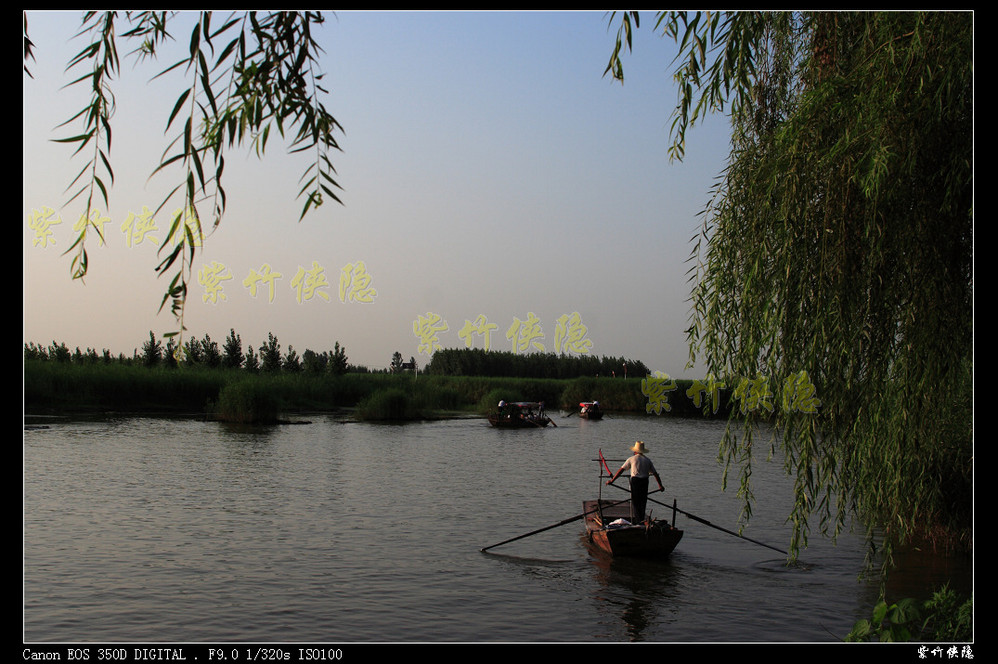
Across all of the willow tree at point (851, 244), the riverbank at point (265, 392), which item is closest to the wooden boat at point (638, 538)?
the willow tree at point (851, 244)

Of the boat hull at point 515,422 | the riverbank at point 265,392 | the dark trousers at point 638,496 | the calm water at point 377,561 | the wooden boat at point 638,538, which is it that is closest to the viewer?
the calm water at point 377,561

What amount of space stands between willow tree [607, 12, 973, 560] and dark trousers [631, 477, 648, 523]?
607 centimetres

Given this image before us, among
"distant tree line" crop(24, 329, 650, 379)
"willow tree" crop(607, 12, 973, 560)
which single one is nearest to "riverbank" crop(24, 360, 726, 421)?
"distant tree line" crop(24, 329, 650, 379)

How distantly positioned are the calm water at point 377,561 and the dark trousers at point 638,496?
2.49ft

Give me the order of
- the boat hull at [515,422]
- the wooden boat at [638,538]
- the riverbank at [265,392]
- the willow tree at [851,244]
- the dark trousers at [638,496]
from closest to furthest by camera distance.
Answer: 1. the willow tree at [851,244]
2. the wooden boat at [638,538]
3. the dark trousers at [638,496]
4. the riverbank at [265,392]
5. the boat hull at [515,422]

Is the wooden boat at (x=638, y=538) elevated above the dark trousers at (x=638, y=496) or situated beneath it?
situated beneath

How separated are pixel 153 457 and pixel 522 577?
16348 mm

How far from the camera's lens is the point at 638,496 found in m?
13.3

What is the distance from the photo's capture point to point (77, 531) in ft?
49.0

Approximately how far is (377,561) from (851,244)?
9661 millimetres

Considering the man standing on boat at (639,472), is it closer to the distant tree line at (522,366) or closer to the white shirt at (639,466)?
the white shirt at (639,466)

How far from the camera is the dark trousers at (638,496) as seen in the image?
1313 cm
